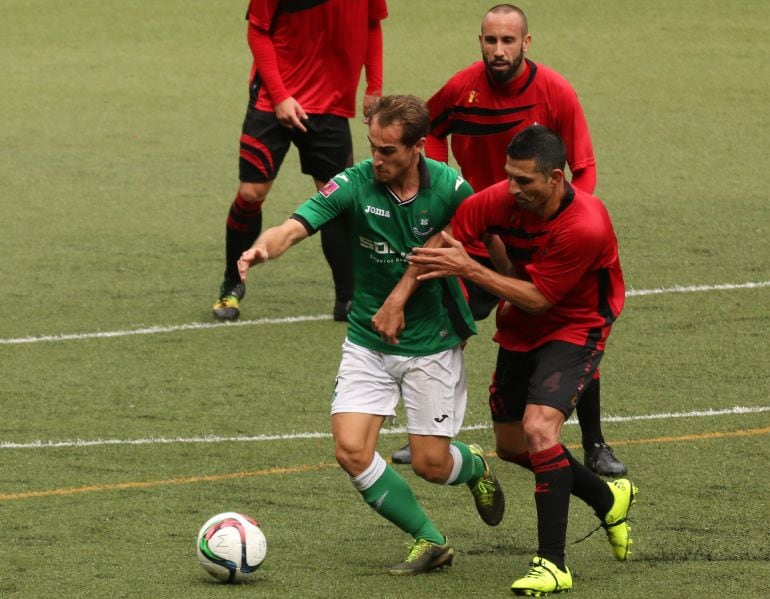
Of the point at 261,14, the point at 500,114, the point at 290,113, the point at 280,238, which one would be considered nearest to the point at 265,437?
the point at 500,114

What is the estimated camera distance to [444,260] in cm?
591

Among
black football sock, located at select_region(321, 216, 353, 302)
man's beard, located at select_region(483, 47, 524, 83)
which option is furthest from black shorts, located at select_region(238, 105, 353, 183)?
man's beard, located at select_region(483, 47, 524, 83)

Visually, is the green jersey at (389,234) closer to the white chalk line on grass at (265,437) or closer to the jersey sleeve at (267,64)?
the white chalk line on grass at (265,437)

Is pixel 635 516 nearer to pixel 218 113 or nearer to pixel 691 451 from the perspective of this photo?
pixel 691 451

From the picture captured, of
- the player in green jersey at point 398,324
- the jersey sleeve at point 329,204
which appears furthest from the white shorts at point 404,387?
the jersey sleeve at point 329,204

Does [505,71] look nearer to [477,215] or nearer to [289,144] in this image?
[477,215]

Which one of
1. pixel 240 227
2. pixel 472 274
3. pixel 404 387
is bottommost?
pixel 240 227

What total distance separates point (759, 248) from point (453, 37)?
6958 mm

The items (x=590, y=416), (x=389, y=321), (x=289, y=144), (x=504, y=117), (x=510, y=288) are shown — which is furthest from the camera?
(x=289, y=144)

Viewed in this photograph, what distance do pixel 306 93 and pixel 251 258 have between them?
4.27 metres

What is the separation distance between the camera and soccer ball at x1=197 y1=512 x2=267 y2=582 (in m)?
5.93

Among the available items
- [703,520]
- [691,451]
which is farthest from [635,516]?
[691,451]

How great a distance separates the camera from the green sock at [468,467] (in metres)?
6.46

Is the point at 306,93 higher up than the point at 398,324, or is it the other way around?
the point at 306,93
